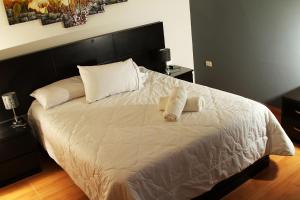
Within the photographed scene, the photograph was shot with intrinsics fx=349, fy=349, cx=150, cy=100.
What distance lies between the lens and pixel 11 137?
3150 millimetres

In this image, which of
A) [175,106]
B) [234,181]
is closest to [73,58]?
[175,106]

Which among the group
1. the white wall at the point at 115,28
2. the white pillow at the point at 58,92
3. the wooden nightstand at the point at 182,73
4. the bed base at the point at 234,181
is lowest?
the bed base at the point at 234,181

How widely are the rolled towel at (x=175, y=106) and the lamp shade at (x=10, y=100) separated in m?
1.47

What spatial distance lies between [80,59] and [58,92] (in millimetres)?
532

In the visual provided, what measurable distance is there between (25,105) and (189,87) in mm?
1647

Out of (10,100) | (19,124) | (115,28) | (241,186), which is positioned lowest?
(241,186)

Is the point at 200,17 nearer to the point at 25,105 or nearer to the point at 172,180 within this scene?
the point at 25,105

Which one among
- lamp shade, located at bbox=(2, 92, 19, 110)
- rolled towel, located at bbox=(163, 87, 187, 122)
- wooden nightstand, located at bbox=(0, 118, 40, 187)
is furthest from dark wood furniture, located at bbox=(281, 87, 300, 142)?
lamp shade, located at bbox=(2, 92, 19, 110)

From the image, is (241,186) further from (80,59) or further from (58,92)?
(80,59)

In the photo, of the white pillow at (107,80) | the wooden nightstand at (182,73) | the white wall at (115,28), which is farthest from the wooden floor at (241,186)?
the wooden nightstand at (182,73)

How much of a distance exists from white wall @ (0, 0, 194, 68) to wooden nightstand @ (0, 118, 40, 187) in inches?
30.2

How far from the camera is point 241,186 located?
2.84 m

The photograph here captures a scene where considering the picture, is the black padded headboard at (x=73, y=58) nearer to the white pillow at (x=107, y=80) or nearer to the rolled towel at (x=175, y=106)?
the white pillow at (x=107, y=80)

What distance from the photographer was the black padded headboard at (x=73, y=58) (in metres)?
3.39
